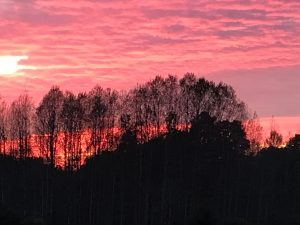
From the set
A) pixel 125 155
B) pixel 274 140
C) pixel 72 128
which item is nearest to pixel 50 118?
pixel 72 128

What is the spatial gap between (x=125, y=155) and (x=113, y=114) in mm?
5817

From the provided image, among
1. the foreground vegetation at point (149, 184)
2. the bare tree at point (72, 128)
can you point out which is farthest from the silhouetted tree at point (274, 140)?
the bare tree at point (72, 128)

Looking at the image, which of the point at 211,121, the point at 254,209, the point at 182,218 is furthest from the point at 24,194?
the point at 254,209

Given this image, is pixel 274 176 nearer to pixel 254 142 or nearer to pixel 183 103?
pixel 254 142

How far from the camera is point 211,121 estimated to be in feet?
238

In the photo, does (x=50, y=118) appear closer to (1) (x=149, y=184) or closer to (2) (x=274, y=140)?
(1) (x=149, y=184)

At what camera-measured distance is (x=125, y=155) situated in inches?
2724

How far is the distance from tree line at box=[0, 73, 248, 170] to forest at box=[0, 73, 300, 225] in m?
0.14

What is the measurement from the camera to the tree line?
6850 cm

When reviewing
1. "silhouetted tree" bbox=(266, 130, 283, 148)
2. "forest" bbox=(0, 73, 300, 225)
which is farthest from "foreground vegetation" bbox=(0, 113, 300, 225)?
"silhouetted tree" bbox=(266, 130, 283, 148)

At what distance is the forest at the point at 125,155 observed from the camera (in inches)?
2630

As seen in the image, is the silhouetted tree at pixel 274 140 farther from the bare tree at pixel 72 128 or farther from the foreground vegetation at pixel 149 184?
the bare tree at pixel 72 128

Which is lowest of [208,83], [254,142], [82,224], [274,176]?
[82,224]

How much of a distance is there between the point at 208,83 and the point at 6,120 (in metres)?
29.7
